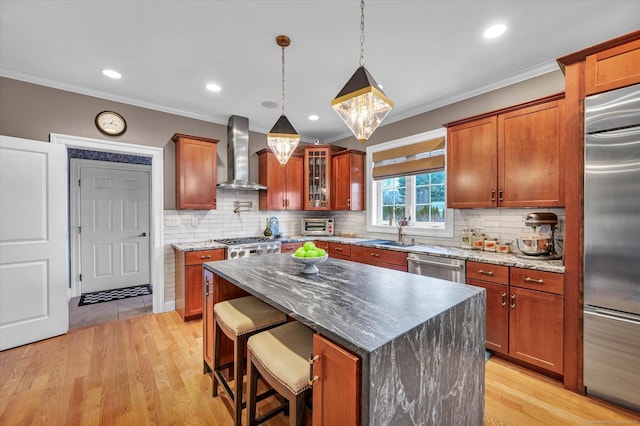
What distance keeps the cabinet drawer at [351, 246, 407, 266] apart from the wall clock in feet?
10.7

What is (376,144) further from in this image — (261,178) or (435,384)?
(435,384)

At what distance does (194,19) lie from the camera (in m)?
1.99

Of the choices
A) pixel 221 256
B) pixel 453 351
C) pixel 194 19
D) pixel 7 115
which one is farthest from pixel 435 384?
pixel 7 115

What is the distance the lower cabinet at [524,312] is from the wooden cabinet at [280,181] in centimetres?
284

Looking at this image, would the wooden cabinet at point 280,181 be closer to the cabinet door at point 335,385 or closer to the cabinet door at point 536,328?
A: the cabinet door at point 536,328

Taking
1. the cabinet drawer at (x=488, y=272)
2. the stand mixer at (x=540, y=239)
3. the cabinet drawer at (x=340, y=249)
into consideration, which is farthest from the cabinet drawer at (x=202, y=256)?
the stand mixer at (x=540, y=239)

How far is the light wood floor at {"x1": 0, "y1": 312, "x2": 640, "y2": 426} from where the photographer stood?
5.78 feet

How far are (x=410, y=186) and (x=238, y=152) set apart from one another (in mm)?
2541

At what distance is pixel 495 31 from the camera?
211cm

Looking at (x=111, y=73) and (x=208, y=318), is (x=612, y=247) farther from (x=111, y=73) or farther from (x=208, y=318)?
(x=111, y=73)

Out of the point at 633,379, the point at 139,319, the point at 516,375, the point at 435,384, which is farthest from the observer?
the point at 139,319

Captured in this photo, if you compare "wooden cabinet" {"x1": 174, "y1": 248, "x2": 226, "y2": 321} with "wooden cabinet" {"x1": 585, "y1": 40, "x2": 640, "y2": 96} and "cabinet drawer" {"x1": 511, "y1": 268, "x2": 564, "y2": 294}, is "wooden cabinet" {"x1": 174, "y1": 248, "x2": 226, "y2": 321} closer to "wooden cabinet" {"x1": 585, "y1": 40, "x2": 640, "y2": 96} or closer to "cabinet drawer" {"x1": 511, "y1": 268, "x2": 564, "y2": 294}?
"cabinet drawer" {"x1": 511, "y1": 268, "x2": 564, "y2": 294}

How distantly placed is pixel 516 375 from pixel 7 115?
5.27 metres

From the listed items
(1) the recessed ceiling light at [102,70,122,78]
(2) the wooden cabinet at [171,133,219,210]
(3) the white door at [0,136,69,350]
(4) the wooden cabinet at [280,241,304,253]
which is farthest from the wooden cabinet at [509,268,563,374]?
(3) the white door at [0,136,69,350]
